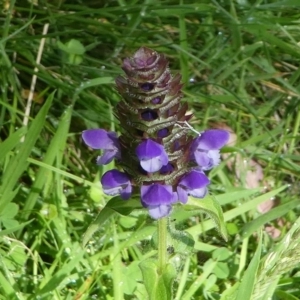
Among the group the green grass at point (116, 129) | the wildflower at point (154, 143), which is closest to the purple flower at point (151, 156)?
the wildflower at point (154, 143)

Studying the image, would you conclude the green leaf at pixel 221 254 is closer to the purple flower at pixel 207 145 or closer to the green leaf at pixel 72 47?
the purple flower at pixel 207 145

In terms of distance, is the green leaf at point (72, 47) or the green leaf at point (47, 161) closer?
the green leaf at point (47, 161)

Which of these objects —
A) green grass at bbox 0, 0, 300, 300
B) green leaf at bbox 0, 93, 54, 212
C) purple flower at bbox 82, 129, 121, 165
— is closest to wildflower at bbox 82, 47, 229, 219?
purple flower at bbox 82, 129, 121, 165

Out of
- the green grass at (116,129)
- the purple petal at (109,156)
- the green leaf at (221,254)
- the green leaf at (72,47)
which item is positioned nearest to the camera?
the purple petal at (109,156)

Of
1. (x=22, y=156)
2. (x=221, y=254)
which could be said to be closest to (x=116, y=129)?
(x=22, y=156)

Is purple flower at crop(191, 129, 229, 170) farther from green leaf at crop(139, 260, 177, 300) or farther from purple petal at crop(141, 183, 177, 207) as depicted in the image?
green leaf at crop(139, 260, 177, 300)

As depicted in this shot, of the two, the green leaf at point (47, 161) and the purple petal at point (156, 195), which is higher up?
the purple petal at point (156, 195)

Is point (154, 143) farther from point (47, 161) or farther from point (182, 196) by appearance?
point (47, 161)

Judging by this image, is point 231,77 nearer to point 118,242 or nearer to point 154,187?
point 118,242
